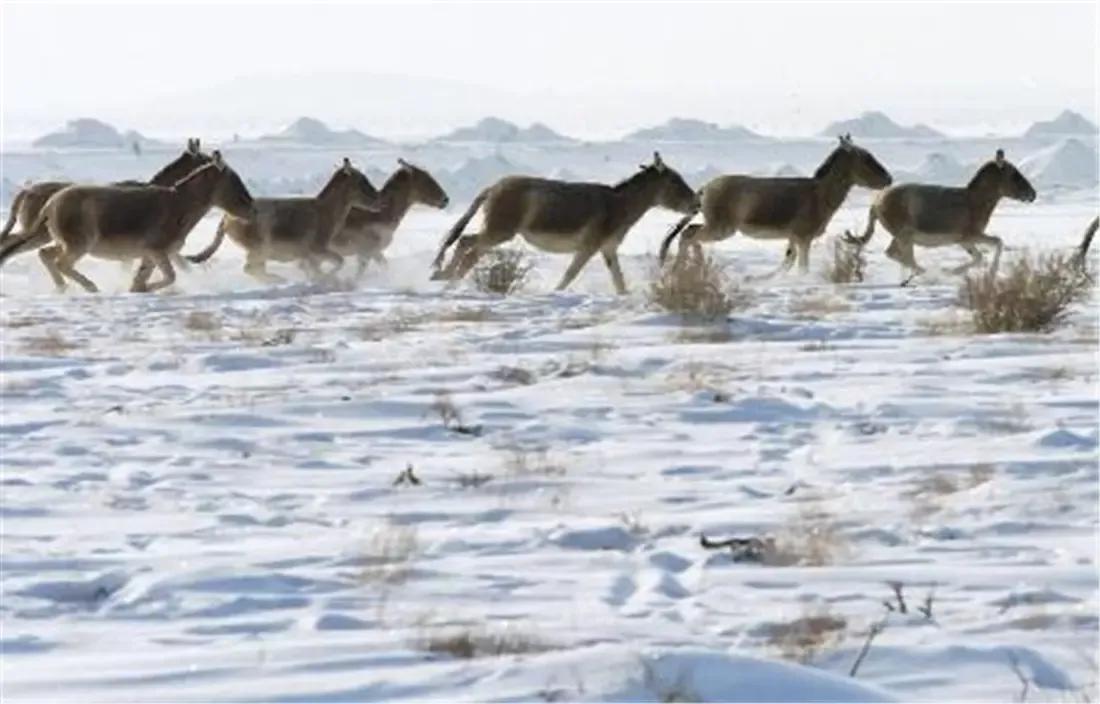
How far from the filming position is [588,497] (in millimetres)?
8008

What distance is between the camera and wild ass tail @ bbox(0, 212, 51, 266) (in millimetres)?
20000

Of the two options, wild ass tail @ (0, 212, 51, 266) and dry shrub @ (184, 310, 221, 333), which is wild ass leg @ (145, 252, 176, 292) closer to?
wild ass tail @ (0, 212, 51, 266)

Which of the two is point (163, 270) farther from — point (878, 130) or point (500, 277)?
point (878, 130)

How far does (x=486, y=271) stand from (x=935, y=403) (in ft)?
31.9

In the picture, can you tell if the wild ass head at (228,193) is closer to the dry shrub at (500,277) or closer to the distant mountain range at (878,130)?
the dry shrub at (500,277)

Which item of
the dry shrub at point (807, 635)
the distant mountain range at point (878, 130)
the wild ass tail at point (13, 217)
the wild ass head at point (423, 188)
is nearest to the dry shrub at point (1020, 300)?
the dry shrub at point (807, 635)

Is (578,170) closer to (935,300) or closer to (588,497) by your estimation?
(935,300)

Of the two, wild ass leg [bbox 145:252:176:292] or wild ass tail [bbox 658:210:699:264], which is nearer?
wild ass leg [bbox 145:252:176:292]

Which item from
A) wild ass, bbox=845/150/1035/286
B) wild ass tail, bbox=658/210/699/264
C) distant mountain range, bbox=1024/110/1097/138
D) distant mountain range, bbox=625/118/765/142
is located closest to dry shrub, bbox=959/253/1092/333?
wild ass tail, bbox=658/210/699/264

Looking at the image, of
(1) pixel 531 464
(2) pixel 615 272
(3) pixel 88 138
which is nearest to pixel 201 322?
(2) pixel 615 272

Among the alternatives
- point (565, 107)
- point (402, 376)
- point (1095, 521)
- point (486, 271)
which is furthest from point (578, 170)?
point (565, 107)

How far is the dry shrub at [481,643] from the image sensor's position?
5742 millimetres

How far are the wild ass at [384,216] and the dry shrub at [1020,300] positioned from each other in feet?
28.7

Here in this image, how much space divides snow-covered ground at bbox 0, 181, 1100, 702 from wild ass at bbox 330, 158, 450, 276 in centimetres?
858
